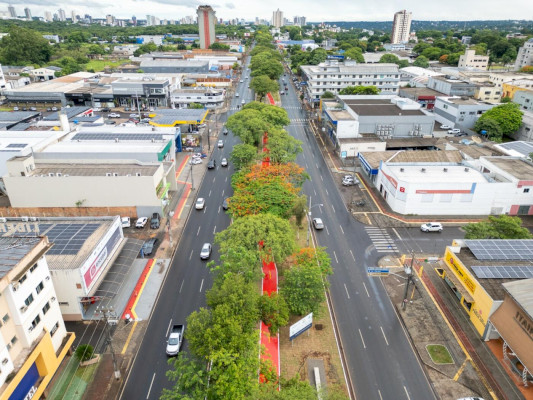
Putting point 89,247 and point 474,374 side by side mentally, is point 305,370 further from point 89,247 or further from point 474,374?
point 89,247

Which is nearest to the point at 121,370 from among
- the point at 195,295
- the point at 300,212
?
the point at 195,295

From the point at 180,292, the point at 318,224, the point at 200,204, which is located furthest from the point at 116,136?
the point at 318,224

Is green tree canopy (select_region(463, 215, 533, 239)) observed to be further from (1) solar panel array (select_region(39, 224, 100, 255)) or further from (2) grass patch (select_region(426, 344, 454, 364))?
(1) solar panel array (select_region(39, 224, 100, 255))

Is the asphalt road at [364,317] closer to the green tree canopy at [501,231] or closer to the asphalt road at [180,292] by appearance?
the green tree canopy at [501,231]

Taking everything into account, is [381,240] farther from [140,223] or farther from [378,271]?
[140,223]

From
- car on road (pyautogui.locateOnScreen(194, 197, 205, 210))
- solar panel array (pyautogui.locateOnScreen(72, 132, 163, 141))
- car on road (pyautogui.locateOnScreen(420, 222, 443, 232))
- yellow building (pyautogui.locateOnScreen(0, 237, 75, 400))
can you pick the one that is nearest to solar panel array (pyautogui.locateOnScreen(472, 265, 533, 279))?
car on road (pyautogui.locateOnScreen(420, 222, 443, 232))

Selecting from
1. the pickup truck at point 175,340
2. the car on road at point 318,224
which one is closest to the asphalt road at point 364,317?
the car on road at point 318,224
